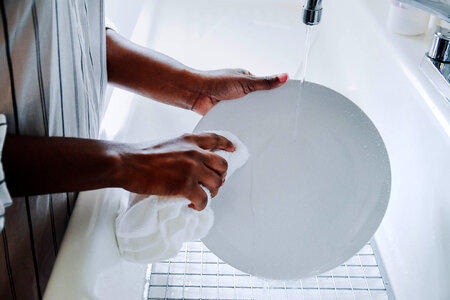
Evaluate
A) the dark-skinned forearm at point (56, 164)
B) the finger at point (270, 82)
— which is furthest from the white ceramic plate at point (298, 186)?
the dark-skinned forearm at point (56, 164)

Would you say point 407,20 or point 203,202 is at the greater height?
point 407,20

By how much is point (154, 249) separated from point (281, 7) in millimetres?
1086

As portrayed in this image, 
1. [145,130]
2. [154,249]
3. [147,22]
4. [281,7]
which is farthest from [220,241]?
[281,7]

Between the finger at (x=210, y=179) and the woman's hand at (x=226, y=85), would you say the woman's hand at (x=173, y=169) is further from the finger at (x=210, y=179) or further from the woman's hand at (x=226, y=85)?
the woman's hand at (x=226, y=85)

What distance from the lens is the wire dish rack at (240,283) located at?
0.82 metres

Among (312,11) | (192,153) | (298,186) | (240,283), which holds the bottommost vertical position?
(240,283)

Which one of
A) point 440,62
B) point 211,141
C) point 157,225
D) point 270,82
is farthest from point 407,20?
point 157,225

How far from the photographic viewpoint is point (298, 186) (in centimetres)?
81

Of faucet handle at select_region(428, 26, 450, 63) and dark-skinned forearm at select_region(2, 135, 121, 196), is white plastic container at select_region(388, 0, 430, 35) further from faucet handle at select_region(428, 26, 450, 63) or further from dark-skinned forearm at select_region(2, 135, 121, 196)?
dark-skinned forearm at select_region(2, 135, 121, 196)

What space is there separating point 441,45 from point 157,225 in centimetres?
54

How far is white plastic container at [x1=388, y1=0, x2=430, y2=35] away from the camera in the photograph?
1.08 m

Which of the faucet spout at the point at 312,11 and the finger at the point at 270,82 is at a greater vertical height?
the faucet spout at the point at 312,11

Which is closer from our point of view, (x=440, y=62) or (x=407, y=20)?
(x=440, y=62)

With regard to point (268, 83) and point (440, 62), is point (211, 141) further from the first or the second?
point (440, 62)
